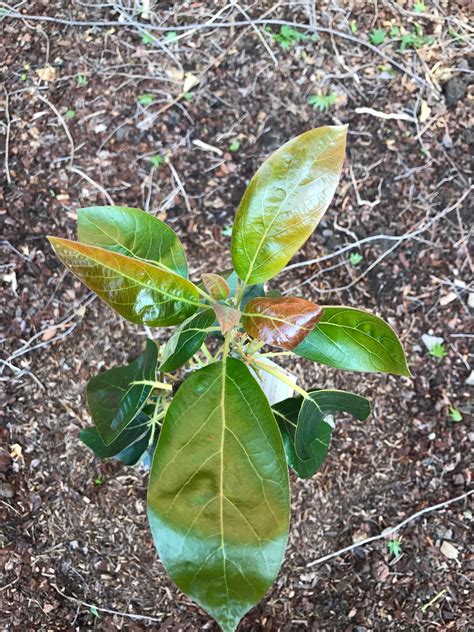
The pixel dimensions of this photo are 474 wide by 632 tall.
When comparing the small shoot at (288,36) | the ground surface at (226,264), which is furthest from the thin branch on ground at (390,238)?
the small shoot at (288,36)

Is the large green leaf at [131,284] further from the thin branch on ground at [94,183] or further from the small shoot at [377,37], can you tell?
the small shoot at [377,37]

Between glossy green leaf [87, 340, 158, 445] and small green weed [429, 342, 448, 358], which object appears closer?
glossy green leaf [87, 340, 158, 445]

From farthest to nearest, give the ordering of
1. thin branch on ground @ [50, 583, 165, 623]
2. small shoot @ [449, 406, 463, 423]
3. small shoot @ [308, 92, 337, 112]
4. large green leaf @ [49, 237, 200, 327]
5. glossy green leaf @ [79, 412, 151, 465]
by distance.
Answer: small shoot @ [308, 92, 337, 112] < small shoot @ [449, 406, 463, 423] < thin branch on ground @ [50, 583, 165, 623] < glossy green leaf @ [79, 412, 151, 465] < large green leaf @ [49, 237, 200, 327]

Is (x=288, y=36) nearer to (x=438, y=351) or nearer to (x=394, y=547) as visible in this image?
(x=438, y=351)

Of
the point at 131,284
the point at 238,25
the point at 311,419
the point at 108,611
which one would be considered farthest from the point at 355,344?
the point at 238,25

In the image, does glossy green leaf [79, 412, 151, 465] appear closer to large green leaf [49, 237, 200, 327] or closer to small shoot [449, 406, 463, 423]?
large green leaf [49, 237, 200, 327]

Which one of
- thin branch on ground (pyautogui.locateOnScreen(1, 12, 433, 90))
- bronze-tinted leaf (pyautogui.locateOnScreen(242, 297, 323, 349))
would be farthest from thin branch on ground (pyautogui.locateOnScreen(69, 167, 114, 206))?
bronze-tinted leaf (pyautogui.locateOnScreen(242, 297, 323, 349))
